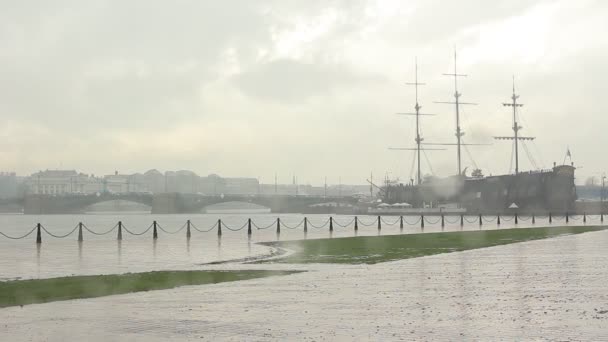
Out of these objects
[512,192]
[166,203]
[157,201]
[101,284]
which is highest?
[512,192]

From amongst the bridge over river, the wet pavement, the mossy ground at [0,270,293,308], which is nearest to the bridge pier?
the bridge over river

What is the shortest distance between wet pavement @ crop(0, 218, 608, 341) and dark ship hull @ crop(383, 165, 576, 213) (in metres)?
94.4

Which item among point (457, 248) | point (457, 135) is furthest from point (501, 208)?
point (457, 248)

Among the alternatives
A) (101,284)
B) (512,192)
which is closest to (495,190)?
(512,192)

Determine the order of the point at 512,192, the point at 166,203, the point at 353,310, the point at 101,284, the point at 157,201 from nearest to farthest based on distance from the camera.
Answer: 1. the point at 353,310
2. the point at 101,284
3. the point at 512,192
4. the point at 157,201
5. the point at 166,203

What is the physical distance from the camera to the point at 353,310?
1200cm

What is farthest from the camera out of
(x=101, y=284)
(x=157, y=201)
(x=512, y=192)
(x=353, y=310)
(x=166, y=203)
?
(x=166, y=203)

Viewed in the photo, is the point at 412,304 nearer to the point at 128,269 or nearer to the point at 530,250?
the point at 128,269

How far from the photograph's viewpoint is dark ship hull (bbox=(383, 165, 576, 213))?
108312 millimetres

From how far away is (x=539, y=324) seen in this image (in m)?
10.2

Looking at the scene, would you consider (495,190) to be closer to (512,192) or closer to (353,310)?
(512,192)

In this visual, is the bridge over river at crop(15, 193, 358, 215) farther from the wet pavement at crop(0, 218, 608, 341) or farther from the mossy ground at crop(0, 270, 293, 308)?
the wet pavement at crop(0, 218, 608, 341)

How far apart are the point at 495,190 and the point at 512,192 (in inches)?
193

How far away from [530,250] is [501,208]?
9238 centimetres
